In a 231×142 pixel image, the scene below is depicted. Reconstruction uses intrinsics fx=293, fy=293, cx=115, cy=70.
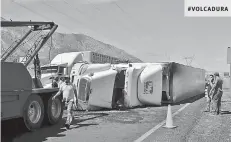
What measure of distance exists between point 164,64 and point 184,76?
304 cm

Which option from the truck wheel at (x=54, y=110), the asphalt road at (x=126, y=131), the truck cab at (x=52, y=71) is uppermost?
the truck cab at (x=52, y=71)

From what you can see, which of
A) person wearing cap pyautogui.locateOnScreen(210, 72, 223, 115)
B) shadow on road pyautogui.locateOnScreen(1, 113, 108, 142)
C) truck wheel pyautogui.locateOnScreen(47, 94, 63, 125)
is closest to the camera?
shadow on road pyautogui.locateOnScreen(1, 113, 108, 142)

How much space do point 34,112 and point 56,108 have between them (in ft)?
4.74

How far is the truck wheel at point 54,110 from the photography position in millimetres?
9648

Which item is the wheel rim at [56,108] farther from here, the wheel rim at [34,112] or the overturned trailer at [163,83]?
the overturned trailer at [163,83]

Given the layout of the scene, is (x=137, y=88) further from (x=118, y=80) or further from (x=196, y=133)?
(x=196, y=133)

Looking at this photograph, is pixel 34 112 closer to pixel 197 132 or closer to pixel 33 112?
pixel 33 112

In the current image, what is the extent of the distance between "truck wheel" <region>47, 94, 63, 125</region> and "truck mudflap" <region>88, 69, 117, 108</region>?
3.13 m

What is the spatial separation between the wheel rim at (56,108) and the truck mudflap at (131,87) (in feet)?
16.6

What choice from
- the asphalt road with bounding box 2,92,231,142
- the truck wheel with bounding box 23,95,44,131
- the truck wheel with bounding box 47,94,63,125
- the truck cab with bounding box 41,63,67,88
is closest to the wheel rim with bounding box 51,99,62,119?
the truck wheel with bounding box 47,94,63,125

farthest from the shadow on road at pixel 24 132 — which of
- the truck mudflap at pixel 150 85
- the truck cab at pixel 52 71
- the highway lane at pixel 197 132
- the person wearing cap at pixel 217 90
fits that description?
the truck mudflap at pixel 150 85

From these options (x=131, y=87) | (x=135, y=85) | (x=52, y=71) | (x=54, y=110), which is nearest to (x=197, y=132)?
(x=54, y=110)

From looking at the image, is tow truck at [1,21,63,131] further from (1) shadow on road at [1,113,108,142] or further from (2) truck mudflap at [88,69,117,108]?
(2) truck mudflap at [88,69,117,108]

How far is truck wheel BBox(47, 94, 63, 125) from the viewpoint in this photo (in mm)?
9648
